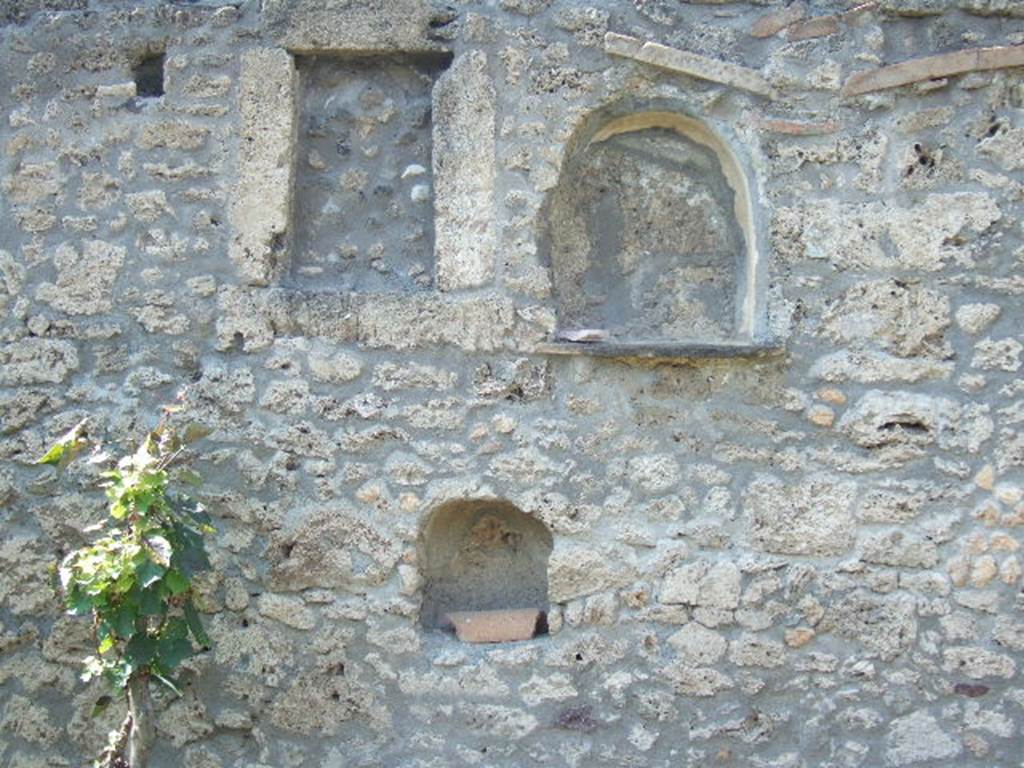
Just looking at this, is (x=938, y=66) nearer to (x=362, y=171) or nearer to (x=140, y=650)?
(x=362, y=171)

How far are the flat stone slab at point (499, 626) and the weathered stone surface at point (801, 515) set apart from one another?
0.76m

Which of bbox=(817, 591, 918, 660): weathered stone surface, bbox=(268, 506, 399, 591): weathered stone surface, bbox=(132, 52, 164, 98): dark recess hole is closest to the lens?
bbox=(817, 591, 918, 660): weathered stone surface

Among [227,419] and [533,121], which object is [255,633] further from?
[533,121]

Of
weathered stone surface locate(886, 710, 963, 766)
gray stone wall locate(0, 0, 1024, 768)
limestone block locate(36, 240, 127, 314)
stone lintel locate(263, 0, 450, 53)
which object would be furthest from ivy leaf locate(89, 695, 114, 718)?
weathered stone surface locate(886, 710, 963, 766)

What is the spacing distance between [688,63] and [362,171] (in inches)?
46.4

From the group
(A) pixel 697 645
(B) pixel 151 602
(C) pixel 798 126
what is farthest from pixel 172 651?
(C) pixel 798 126

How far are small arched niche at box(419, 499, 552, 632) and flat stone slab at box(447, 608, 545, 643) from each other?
75 mm

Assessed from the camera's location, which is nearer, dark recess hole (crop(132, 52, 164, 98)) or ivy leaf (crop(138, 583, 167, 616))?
ivy leaf (crop(138, 583, 167, 616))

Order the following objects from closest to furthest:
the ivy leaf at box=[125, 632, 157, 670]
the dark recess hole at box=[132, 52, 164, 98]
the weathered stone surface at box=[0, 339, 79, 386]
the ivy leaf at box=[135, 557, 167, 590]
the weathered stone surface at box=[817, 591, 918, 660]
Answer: the ivy leaf at box=[135, 557, 167, 590] < the ivy leaf at box=[125, 632, 157, 670] < the weathered stone surface at box=[817, 591, 918, 660] < the weathered stone surface at box=[0, 339, 79, 386] < the dark recess hole at box=[132, 52, 164, 98]

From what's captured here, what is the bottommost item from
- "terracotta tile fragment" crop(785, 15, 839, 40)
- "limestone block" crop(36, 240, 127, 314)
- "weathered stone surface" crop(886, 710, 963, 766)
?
"weathered stone surface" crop(886, 710, 963, 766)

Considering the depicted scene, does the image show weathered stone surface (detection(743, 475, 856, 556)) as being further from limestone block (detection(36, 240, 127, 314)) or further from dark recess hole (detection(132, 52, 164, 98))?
dark recess hole (detection(132, 52, 164, 98))

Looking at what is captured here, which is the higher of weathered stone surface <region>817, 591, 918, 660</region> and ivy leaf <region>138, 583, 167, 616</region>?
ivy leaf <region>138, 583, 167, 616</region>

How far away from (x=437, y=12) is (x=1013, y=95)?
1891mm

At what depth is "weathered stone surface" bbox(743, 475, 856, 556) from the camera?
4215mm
